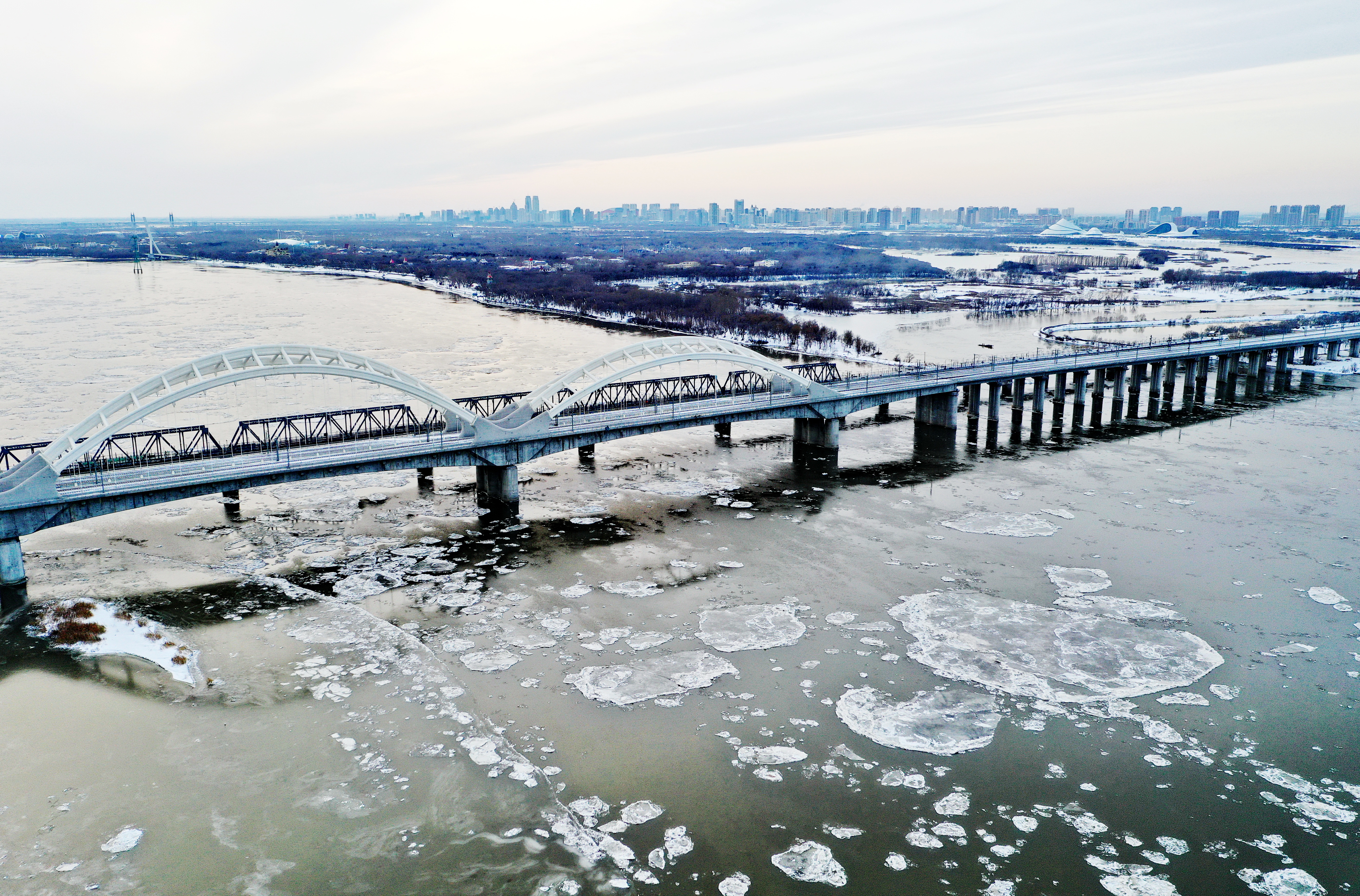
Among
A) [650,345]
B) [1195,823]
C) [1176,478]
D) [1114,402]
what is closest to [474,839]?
[1195,823]

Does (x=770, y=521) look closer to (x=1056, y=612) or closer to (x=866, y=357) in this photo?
(x=1056, y=612)

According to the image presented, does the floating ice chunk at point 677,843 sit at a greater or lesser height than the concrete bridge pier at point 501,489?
lesser

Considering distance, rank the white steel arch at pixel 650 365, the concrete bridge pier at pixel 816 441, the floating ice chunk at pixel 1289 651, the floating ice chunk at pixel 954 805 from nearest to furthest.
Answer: the floating ice chunk at pixel 954 805 < the floating ice chunk at pixel 1289 651 < the white steel arch at pixel 650 365 < the concrete bridge pier at pixel 816 441

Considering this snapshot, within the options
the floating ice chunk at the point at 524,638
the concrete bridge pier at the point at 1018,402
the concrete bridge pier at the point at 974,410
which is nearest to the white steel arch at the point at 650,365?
the concrete bridge pier at the point at 974,410

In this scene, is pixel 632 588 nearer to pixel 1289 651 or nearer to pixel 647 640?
pixel 647 640

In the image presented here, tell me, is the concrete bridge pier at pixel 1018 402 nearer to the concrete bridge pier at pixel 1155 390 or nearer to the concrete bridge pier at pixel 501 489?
the concrete bridge pier at pixel 1155 390

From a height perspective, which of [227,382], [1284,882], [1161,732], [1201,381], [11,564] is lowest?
[1284,882]

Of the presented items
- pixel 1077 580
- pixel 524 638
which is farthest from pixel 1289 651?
pixel 524 638
